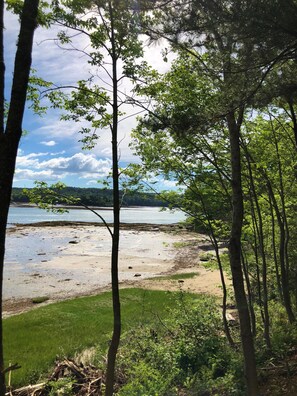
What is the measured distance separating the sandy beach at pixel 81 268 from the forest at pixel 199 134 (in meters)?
4.23

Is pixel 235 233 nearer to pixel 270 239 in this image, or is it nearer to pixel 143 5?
pixel 143 5

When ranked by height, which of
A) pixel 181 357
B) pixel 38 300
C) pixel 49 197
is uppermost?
pixel 49 197

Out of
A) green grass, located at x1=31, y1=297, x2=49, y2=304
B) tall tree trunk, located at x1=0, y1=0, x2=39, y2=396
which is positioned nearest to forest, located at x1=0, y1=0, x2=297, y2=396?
tall tree trunk, located at x1=0, y1=0, x2=39, y2=396

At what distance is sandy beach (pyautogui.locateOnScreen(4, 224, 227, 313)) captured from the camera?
78.4 feet

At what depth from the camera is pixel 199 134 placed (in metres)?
7.90

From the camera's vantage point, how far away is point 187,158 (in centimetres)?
903

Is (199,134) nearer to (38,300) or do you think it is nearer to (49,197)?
(49,197)

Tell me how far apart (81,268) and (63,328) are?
1747 centimetres

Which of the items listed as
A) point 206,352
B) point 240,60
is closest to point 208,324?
point 206,352

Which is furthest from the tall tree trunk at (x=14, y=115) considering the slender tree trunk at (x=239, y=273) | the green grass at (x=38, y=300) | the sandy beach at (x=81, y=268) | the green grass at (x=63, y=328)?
the green grass at (x=38, y=300)

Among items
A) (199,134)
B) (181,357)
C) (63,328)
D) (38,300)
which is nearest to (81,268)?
(38,300)

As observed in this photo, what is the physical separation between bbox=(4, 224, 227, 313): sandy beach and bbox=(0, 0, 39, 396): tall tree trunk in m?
9.71

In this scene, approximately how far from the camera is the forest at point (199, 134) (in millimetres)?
4777

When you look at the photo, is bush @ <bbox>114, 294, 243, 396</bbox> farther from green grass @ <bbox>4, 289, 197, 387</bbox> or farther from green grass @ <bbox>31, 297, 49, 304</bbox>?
green grass @ <bbox>31, 297, 49, 304</bbox>
